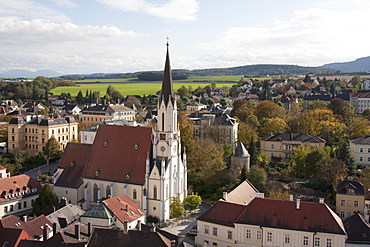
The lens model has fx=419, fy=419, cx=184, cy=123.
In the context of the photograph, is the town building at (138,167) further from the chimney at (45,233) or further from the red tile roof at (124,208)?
the chimney at (45,233)

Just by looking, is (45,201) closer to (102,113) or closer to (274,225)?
(274,225)

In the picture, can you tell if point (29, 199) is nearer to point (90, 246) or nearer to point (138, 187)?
point (138, 187)

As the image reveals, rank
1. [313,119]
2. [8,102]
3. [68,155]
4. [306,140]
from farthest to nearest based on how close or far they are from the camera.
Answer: [8,102] < [313,119] < [306,140] < [68,155]

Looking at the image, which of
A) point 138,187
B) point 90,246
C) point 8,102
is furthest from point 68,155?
Result: point 8,102

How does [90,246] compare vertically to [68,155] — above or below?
below

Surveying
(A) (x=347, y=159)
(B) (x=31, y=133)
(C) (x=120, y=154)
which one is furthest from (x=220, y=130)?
(B) (x=31, y=133)
